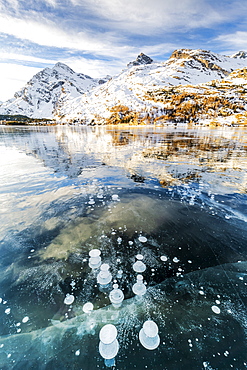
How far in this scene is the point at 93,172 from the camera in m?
12.6

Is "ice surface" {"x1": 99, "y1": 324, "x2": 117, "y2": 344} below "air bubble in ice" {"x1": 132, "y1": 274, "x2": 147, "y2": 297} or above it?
above

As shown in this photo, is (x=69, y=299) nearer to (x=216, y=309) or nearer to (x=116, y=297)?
(x=116, y=297)

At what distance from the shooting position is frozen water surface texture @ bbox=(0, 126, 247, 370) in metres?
2.64

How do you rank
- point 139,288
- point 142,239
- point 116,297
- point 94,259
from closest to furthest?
point 116,297 < point 139,288 < point 94,259 < point 142,239

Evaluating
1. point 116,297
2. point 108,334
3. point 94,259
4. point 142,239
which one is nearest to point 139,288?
point 116,297

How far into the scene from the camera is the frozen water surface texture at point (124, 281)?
8.66 ft

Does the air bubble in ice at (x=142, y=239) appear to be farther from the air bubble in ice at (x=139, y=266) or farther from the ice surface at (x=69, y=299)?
the ice surface at (x=69, y=299)

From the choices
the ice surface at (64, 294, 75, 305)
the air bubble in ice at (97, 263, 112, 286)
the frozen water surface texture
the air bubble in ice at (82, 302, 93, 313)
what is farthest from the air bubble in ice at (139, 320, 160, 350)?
the ice surface at (64, 294, 75, 305)

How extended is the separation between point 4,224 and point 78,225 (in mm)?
2964

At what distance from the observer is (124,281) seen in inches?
150

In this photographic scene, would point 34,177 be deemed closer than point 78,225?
No

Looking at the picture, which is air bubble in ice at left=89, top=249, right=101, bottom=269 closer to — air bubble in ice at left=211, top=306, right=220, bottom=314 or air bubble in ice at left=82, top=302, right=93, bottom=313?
air bubble in ice at left=82, top=302, right=93, bottom=313

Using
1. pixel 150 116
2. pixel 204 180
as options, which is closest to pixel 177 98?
pixel 150 116

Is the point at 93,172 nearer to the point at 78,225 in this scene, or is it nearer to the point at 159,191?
the point at 159,191
